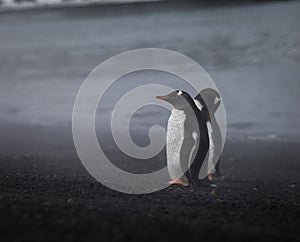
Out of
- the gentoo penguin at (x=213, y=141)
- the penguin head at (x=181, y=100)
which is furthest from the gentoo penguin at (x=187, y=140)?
the gentoo penguin at (x=213, y=141)

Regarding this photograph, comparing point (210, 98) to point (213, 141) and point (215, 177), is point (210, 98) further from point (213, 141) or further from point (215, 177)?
point (215, 177)

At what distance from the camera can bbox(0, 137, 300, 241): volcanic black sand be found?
2678 millimetres

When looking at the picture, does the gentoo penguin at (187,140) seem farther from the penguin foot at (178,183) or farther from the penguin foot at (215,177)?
the penguin foot at (215,177)

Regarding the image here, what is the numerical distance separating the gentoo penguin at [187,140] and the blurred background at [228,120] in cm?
31

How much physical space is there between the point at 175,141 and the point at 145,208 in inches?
50.6

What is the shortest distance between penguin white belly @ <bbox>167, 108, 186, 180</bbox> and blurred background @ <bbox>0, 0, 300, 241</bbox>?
435 millimetres

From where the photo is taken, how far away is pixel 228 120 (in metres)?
8.07

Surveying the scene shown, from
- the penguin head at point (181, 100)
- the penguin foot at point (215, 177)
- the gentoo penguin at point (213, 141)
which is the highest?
the penguin head at point (181, 100)

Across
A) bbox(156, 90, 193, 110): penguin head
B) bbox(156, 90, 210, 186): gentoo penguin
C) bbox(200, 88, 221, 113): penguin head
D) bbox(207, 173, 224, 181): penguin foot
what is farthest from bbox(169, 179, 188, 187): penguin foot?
bbox(200, 88, 221, 113): penguin head

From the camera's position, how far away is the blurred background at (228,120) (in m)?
3.05

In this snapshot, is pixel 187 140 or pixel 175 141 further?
pixel 175 141

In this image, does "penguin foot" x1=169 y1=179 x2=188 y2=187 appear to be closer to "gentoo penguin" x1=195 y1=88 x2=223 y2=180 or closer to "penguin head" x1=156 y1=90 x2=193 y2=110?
"gentoo penguin" x1=195 y1=88 x2=223 y2=180

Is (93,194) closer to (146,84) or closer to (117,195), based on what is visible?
(117,195)

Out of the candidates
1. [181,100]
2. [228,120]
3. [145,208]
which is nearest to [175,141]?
[181,100]
